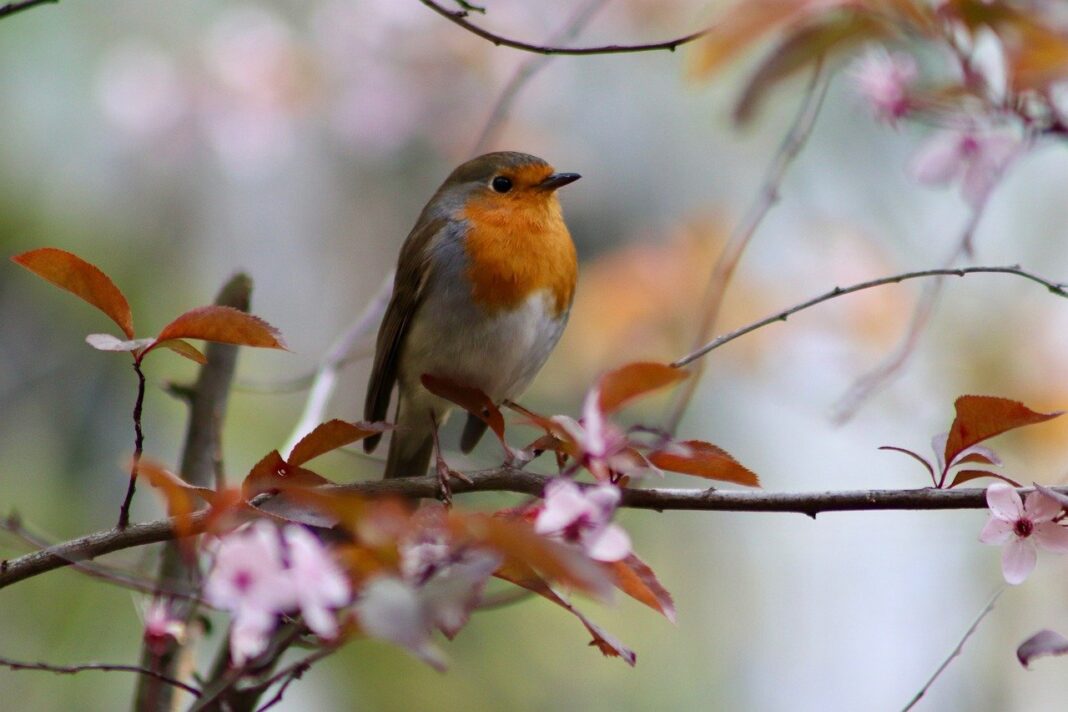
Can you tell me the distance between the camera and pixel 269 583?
3.81 feet

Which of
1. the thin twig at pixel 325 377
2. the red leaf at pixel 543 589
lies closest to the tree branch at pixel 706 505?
the red leaf at pixel 543 589

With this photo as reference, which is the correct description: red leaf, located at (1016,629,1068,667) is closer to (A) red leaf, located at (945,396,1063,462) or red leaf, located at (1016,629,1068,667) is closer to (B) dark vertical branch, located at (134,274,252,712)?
(A) red leaf, located at (945,396,1063,462)

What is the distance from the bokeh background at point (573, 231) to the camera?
4.15 m

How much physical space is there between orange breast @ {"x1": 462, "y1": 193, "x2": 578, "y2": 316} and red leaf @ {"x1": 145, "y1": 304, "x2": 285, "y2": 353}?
157 cm

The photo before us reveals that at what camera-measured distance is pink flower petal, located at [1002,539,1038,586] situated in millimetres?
1479

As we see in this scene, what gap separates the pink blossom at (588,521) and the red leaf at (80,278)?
577 mm

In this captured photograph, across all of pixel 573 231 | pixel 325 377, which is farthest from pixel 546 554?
pixel 573 231

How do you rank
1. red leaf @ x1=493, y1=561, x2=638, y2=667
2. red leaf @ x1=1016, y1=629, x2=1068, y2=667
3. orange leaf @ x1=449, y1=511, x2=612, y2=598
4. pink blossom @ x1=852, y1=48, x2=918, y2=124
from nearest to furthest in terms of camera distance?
1. orange leaf @ x1=449, y1=511, x2=612, y2=598
2. red leaf @ x1=1016, y1=629, x2=1068, y2=667
3. red leaf @ x1=493, y1=561, x2=638, y2=667
4. pink blossom @ x1=852, y1=48, x2=918, y2=124

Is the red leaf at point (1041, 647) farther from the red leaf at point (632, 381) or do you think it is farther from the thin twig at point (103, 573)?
the thin twig at point (103, 573)

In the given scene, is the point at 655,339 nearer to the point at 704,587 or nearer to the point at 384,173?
the point at 704,587

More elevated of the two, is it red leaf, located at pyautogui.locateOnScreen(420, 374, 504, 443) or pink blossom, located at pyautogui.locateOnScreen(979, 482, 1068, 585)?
pink blossom, located at pyautogui.locateOnScreen(979, 482, 1068, 585)

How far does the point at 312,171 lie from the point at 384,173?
45 centimetres

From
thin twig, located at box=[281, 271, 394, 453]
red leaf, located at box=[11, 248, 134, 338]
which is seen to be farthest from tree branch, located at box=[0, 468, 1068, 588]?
thin twig, located at box=[281, 271, 394, 453]

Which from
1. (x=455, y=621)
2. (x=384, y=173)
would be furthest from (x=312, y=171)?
(x=455, y=621)
